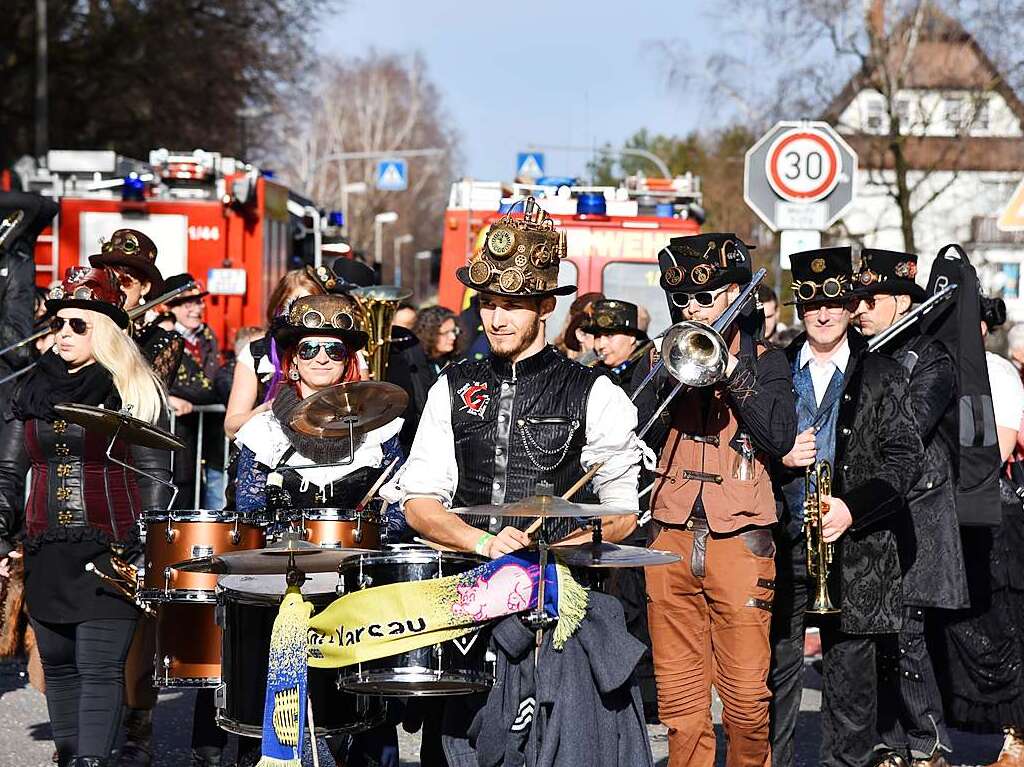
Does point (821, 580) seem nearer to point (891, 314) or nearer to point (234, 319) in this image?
point (891, 314)

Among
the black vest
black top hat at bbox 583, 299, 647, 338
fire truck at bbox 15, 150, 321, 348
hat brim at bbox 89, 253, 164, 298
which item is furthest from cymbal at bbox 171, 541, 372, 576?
fire truck at bbox 15, 150, 321, 348

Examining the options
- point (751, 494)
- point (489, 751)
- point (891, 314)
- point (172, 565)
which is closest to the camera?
point (489, 751)

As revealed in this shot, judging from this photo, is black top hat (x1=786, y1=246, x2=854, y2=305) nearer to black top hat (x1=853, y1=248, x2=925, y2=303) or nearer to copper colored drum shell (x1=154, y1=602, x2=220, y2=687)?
black top hat (x1=853, y1=248, x2=925, y2=303)

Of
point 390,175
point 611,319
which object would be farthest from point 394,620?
point 390,175

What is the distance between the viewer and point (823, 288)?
24.2ft

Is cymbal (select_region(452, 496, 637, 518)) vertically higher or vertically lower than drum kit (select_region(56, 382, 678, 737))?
higher

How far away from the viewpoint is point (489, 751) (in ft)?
17.8

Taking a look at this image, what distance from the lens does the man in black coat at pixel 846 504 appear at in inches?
284

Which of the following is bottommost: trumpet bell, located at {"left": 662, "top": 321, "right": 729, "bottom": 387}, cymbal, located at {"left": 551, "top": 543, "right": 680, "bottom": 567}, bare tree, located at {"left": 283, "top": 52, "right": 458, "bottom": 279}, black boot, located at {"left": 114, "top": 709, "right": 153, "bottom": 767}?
black boot, located at {"left": 114, "top": 709, "right": 153, "bottom": 767}

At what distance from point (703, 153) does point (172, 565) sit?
49.5 metres

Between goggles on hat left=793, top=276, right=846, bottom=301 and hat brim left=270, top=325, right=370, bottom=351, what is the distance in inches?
69.9

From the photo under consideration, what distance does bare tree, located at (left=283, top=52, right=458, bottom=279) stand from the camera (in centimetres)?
7881

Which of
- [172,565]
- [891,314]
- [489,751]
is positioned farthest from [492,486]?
[891,314]

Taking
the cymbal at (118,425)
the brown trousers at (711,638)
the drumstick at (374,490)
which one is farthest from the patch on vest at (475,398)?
the cymbal at (118,425)
